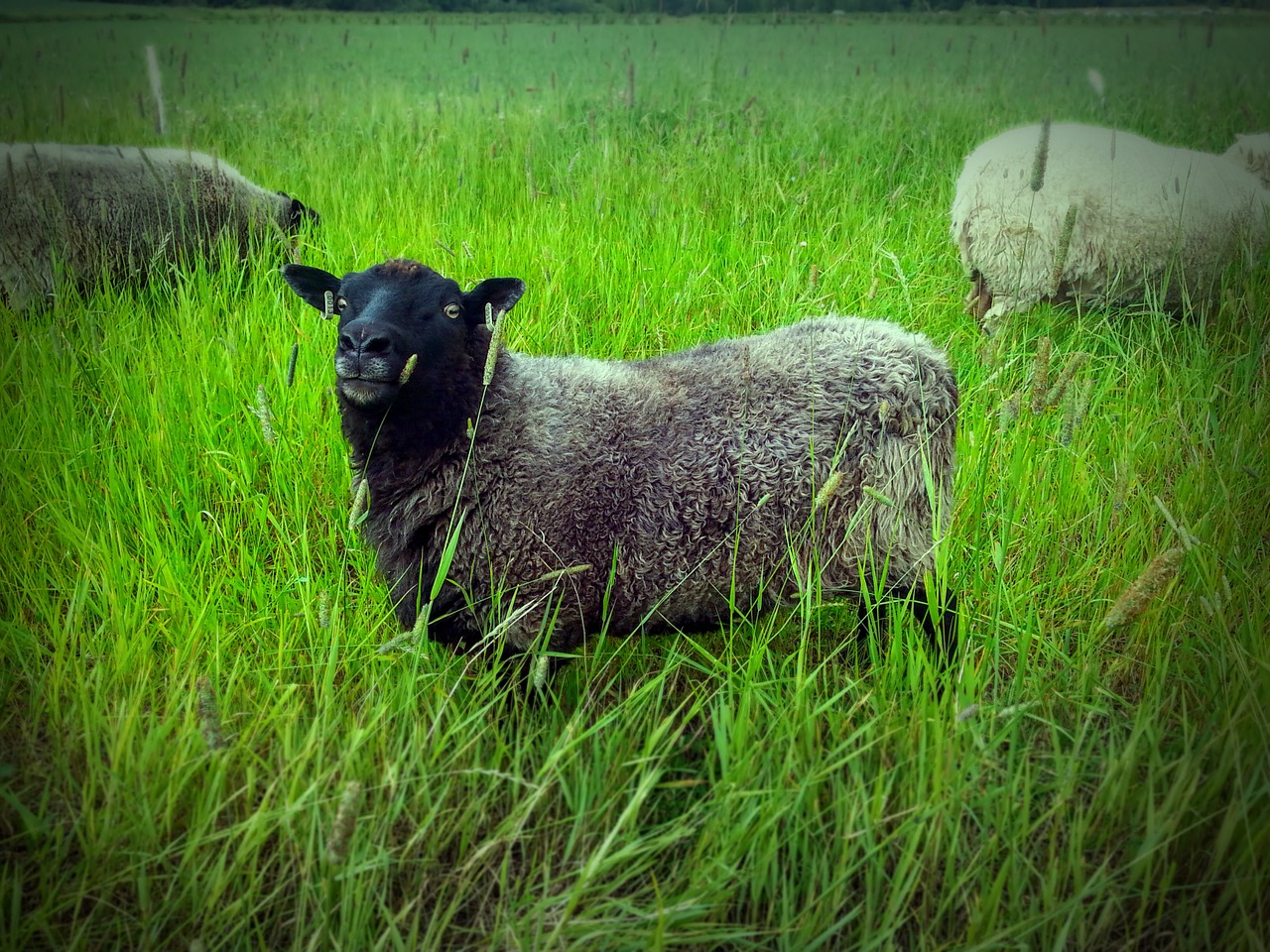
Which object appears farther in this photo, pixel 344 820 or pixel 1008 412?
pixel 1008 412

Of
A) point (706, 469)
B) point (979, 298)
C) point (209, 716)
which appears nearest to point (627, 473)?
point (706, 469)

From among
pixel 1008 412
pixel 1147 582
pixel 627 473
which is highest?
pixel 1008 412

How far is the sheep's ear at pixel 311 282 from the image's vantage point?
2539mm

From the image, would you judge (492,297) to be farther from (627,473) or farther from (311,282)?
(627,473)

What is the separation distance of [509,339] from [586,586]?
1.43 meters

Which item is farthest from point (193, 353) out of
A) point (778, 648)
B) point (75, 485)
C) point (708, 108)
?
point (708, 108)

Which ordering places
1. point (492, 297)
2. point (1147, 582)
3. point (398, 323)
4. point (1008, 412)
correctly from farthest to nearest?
point (492, 297)
point (1008, 412)
point (398, 323)
point (1147, 582)

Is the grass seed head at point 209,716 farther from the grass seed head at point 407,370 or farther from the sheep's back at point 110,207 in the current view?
the sheep's back at point 110,207

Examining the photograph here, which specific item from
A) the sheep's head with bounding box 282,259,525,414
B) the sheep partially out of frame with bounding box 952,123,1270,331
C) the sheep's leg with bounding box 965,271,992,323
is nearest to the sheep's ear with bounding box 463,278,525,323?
the sheep's head with bounding box 282,259,525,414

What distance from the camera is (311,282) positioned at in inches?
103

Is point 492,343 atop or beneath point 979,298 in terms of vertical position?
atop

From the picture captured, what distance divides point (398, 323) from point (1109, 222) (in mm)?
4340

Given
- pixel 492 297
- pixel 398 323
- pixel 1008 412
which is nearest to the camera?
pixel 398 323

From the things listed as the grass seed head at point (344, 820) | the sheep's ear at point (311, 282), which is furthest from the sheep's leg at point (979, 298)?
the grass seed head at point (344, 820)
